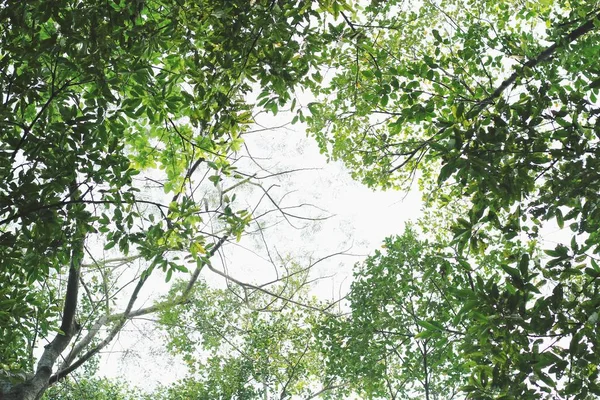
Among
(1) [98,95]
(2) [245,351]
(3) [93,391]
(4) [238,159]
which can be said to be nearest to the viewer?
(1) [98,95]

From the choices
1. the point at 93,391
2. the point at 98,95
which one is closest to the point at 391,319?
the point at 98,95

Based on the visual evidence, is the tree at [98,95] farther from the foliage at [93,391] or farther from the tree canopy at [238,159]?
the foliage at [93,391]

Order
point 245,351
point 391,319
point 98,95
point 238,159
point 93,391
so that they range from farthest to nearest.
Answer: point 245,351 < point 93,391 < point 391,319 < point 238,159 < point 98,95

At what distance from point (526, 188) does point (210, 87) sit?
1588 millimetres

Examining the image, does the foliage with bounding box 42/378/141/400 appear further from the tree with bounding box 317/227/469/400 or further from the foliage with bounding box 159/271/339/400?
the tree with bounding box 317/227/469/400

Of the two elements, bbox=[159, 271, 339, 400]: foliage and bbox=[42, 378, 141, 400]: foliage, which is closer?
bbox=[42, 378, 141, 400]: foliage

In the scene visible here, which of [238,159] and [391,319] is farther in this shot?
[391,319]

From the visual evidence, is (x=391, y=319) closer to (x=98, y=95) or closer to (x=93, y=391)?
(x=98, y=95)

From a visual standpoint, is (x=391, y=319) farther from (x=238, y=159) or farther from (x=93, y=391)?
(x=93, y=391)

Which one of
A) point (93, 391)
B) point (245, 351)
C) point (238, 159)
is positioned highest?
point (245, 351)

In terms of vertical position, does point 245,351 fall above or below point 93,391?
above

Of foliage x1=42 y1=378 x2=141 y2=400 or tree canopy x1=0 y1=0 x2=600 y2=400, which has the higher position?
foliage x1=42 y1=378 x2=141 y2=400

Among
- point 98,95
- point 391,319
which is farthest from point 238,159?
point 391,319

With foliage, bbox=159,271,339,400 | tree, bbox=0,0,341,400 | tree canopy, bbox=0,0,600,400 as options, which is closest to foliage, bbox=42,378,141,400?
foliage, bbox=159,271,339,400
